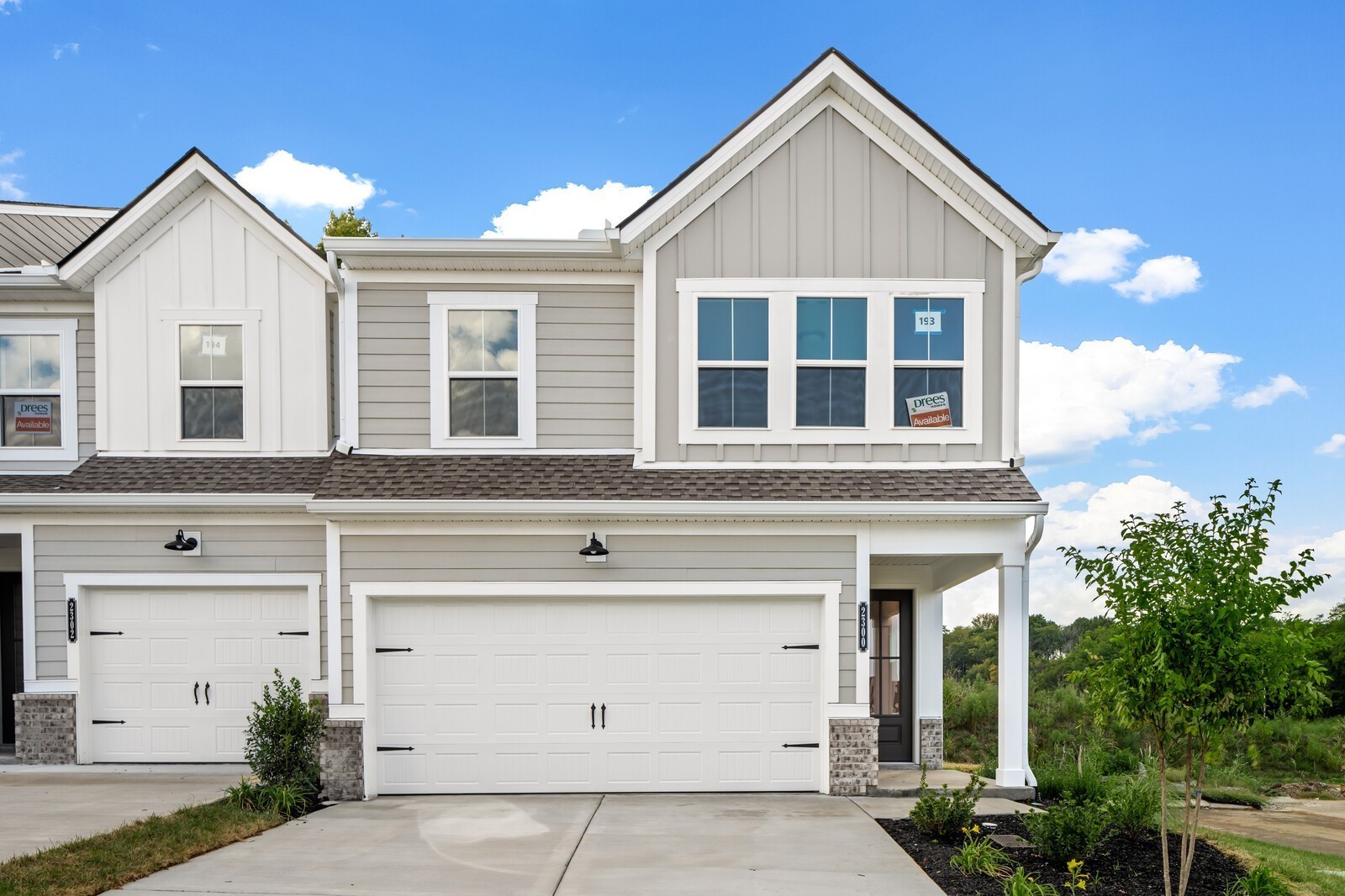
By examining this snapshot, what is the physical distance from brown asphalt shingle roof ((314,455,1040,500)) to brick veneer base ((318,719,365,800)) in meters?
2.29

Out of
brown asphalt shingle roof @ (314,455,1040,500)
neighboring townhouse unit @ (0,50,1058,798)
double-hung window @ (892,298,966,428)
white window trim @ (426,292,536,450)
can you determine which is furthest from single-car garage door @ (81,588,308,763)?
double-hung window @ (892,298,966,428)

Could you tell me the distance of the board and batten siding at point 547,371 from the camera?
10.1m

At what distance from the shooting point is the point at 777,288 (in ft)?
32.0

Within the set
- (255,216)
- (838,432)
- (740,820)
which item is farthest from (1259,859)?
(255,216)

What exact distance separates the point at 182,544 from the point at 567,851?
5612 millimetres

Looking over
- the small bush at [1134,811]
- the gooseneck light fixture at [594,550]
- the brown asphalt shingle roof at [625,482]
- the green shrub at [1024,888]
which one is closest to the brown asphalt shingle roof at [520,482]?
the brown asphalt shingle roof at [625,482]

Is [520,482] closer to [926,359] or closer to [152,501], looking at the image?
[152,501]

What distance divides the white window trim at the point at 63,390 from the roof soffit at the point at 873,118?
22.2 feet

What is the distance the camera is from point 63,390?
Result: 10.9 m

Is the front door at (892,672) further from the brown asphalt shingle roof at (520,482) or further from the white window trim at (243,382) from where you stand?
the white window trim at (243,382)

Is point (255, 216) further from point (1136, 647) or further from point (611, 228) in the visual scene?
point (1136, 647)

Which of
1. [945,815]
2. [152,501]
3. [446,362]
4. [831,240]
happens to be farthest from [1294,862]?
[152,501]

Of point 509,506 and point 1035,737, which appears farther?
point 1035,737

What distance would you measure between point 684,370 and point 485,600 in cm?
311
